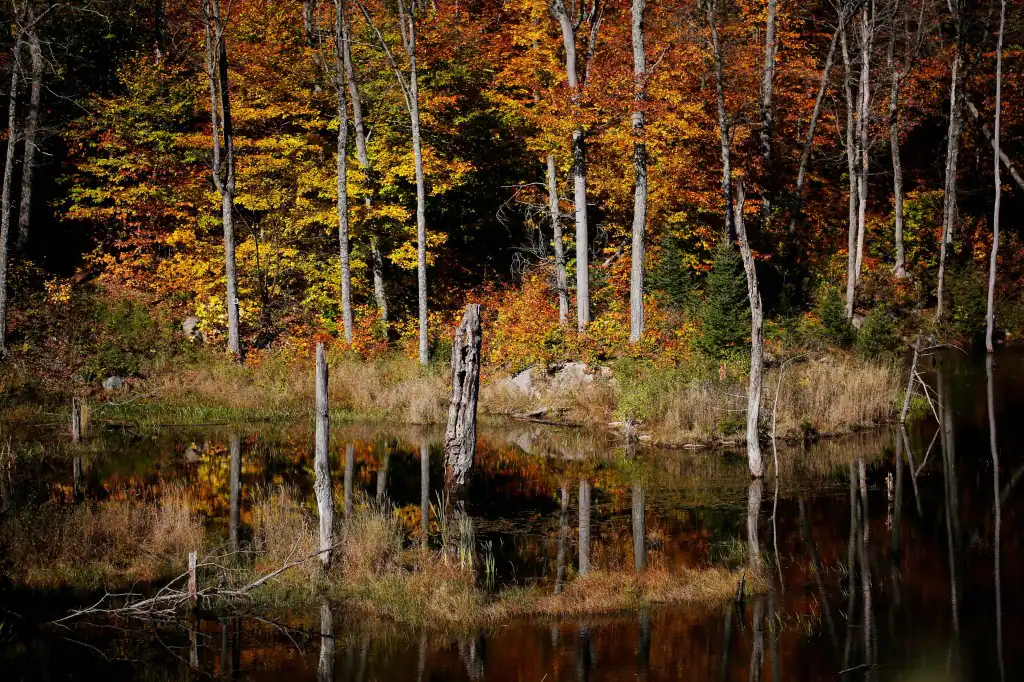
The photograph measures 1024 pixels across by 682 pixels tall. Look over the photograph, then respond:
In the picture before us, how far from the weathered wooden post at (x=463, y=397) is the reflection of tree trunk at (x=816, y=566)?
4.96m

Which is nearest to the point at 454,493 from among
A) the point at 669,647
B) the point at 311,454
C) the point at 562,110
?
the point at 669,647

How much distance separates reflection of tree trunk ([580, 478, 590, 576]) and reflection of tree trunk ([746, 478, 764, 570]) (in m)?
2.15

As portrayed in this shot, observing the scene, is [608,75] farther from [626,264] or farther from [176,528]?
[176,528]

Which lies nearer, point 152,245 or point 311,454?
point 311,454

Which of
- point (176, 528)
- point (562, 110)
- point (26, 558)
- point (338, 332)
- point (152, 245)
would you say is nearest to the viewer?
point (26, 558)

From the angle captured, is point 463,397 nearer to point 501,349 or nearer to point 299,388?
point 501,349

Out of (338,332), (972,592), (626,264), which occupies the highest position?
(626,264)

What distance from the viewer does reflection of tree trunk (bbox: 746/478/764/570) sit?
41.8 feet

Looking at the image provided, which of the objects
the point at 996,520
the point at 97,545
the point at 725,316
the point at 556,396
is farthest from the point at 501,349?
the point at 97,545

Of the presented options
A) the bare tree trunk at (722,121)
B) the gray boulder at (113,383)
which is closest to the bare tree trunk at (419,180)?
the gray boulder at (113,383)

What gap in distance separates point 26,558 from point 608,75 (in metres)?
20.2

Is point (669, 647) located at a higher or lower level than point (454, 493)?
lower

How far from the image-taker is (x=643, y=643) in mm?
10062

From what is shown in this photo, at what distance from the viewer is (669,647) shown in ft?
32.7
